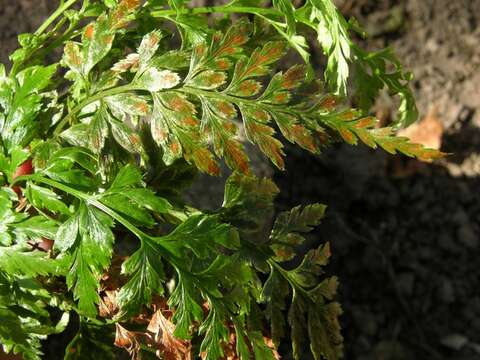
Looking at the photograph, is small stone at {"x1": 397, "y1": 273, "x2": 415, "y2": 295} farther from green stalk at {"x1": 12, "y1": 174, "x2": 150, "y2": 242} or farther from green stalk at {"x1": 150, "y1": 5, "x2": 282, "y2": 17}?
green stalk at {"x1": 12, "y1": 174, "x2": 150, "y2": 242}

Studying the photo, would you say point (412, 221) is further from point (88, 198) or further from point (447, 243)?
point (88, 198)

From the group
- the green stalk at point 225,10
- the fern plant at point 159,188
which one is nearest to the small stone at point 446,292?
the fern plant at point 159,188

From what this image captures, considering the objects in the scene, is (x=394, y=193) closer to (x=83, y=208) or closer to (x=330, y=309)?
(x=330, y=309)

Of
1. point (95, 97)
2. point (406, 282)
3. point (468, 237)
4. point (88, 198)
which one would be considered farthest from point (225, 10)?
point (468, 237)

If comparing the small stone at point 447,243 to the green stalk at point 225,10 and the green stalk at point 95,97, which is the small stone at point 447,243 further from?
the green stalk at point 95,97

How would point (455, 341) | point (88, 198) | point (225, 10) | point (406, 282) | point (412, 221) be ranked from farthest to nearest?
point (412, 221)
point (406, 282)
point (455, 341)
point (225, 10)
point (88, 198)

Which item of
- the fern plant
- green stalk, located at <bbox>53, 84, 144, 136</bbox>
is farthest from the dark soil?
green stalk, located at <bbox>53, 84, 144, 136</bbox>
